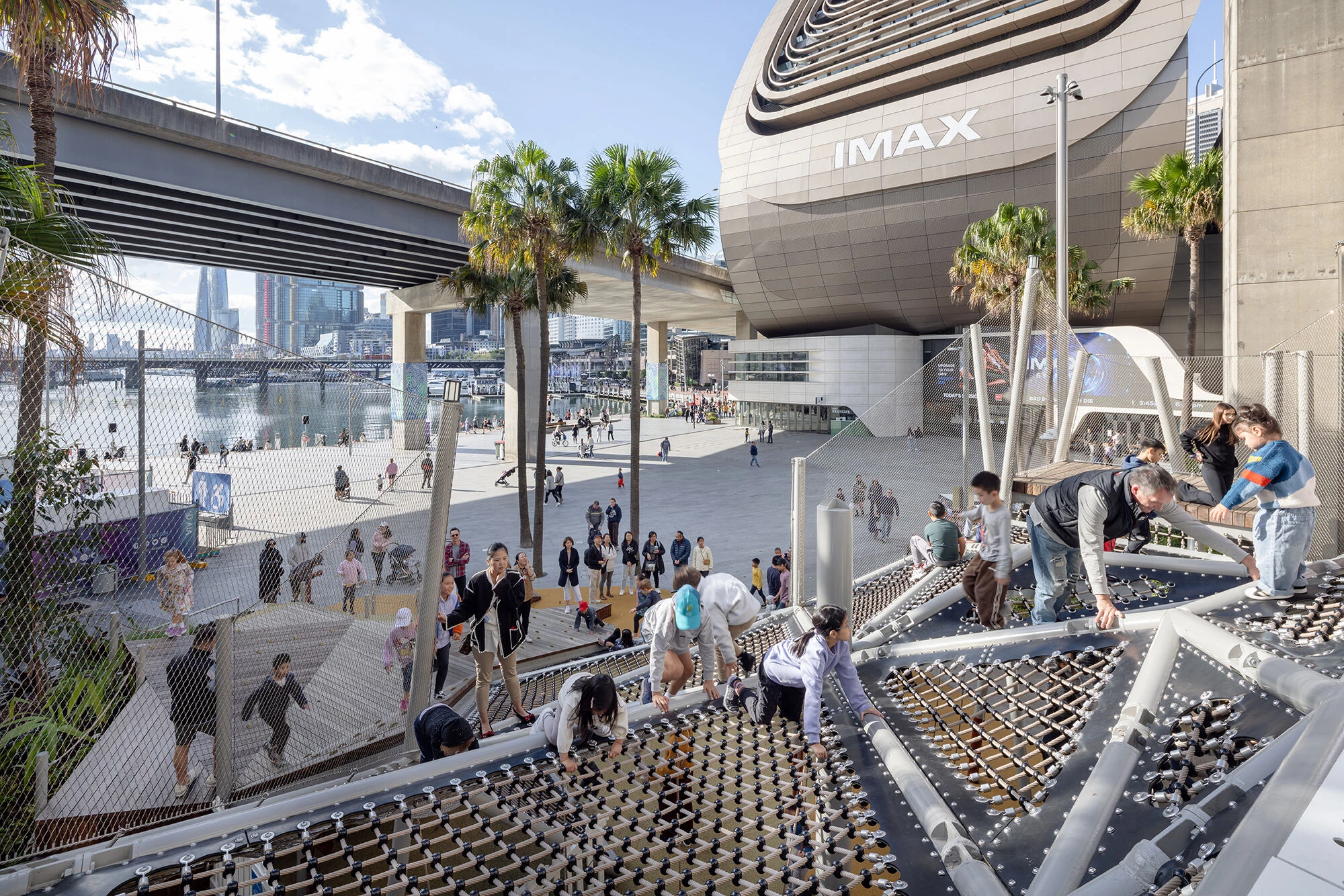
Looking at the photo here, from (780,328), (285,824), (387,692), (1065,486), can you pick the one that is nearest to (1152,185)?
(1065,486)

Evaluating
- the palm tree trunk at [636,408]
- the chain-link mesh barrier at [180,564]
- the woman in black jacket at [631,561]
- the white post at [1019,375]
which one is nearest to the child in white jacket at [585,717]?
the chain-link mesh barrier at [180,564]

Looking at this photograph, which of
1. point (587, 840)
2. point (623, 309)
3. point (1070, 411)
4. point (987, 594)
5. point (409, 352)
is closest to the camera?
point (587, 840)

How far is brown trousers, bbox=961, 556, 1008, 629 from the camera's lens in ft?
19.8

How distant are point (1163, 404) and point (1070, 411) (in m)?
0.98

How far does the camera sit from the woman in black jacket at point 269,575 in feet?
21.1

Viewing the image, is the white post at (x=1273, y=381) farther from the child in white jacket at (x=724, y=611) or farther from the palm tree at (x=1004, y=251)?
the palm tree at (x=1004, y=251)

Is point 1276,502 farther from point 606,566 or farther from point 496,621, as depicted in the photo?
point 606,566

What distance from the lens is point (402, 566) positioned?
7484mm

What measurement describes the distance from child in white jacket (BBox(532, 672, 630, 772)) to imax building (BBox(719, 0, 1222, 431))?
38224mm

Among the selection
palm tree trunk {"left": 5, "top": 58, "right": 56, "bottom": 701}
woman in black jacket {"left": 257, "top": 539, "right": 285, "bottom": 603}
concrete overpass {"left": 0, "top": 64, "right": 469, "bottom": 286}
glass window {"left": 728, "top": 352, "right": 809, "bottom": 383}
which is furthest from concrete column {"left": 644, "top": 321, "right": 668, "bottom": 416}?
palm tree trunk {"left": 5, "top": 58, "right": 56, "bottom": 701}

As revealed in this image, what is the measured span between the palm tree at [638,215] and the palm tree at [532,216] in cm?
67

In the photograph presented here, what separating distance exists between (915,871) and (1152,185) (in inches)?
995

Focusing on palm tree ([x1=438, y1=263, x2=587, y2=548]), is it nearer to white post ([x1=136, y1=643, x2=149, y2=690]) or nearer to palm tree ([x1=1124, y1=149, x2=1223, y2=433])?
white post ([x1=136, y1=643, x2=149, y2=690])

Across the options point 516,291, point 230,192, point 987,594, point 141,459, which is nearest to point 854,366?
point 516,291
